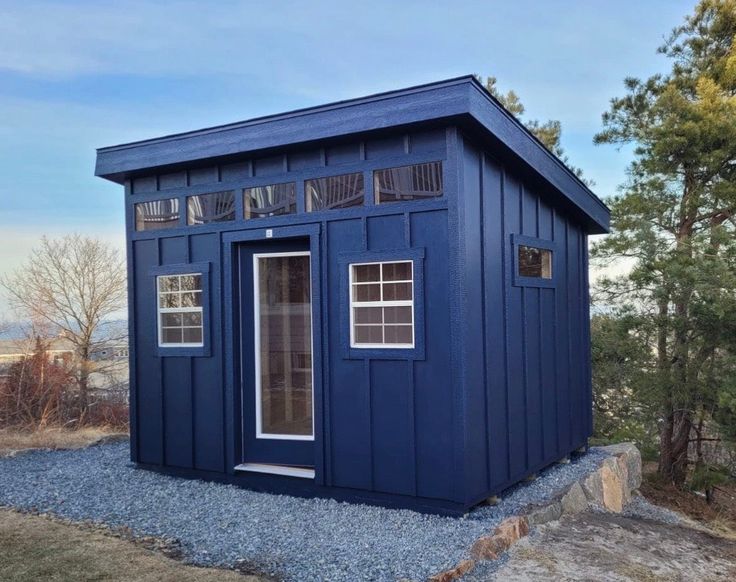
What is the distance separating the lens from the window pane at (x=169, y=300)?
5902mm

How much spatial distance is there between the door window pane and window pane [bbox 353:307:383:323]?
56 cm

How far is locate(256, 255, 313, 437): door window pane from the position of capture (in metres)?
5.38

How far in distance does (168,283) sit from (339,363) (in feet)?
6.54

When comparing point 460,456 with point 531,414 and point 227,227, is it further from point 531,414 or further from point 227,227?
point 227,227

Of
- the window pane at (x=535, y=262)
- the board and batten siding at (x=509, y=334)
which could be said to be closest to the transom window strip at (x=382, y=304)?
the board and batten siding at (x=509, y=334)

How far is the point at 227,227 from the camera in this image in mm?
5551

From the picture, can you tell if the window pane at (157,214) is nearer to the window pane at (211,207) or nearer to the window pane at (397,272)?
the window pane at (211,207)

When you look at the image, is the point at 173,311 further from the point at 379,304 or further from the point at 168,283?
the point at 379,304

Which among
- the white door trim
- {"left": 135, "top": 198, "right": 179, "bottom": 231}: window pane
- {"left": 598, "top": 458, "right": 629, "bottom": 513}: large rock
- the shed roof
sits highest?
the shed roof

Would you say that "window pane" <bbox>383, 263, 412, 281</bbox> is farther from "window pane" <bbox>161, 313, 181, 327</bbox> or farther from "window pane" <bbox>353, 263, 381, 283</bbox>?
"window pane" <bbox>161, 313, 181, 327</bbox>

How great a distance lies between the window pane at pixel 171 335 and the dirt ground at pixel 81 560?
6.11 feet

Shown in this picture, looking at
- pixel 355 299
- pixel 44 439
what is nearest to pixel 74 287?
pixel 44 439

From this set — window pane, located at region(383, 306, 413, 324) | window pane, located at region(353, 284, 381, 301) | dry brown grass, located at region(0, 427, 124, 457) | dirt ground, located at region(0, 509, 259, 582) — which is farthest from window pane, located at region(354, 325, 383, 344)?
dry brown grass, located at region(0, 427, 124, 457)

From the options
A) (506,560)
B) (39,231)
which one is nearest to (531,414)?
(506,560)
